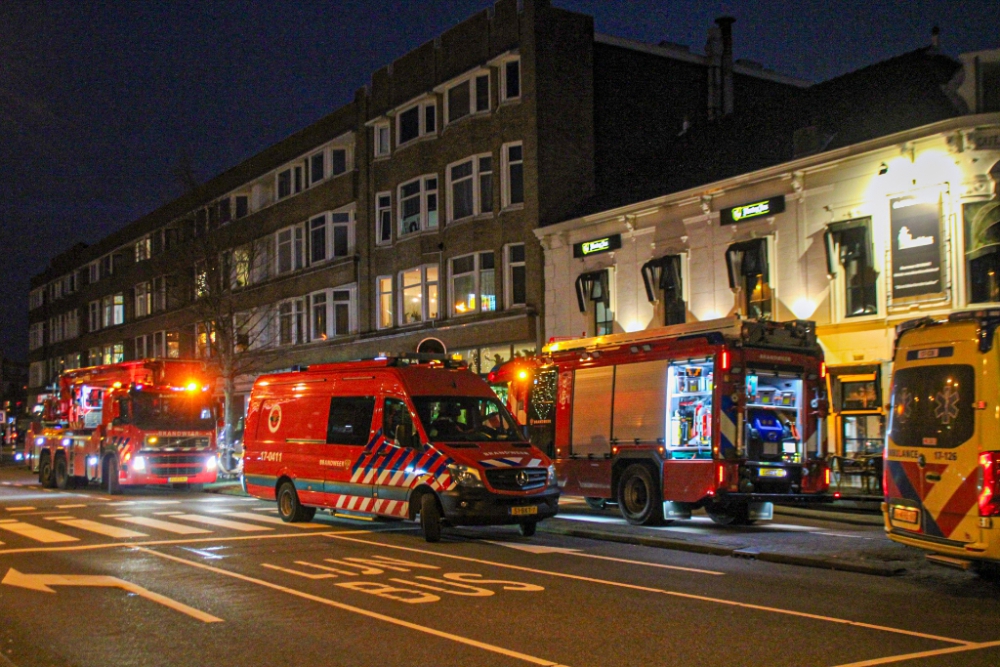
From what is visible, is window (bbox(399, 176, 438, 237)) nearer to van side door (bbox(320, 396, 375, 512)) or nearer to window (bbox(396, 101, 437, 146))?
window (bbox(396, 101, 437, 146))

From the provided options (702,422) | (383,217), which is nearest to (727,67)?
(383,217)

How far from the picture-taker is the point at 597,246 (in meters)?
28.6

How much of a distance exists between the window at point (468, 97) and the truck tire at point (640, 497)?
18.2 meters

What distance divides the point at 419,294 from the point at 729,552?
76.5 feet

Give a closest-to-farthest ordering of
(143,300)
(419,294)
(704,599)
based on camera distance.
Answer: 1. (704,599)
2. (419,294)
3. (143,300)

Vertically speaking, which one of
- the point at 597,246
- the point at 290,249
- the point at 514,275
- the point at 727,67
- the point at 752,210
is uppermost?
the point at 727,67

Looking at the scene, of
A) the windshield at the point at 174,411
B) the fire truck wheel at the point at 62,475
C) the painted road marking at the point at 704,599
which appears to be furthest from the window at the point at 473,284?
the painted road marking at the point at 704,599

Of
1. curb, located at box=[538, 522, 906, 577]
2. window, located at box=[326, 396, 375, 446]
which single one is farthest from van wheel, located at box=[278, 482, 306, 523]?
curb, located at box=[538, 522, 906, 577]

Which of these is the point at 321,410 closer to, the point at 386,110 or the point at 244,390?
the point at 386,110

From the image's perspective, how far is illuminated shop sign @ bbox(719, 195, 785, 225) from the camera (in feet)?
78.2

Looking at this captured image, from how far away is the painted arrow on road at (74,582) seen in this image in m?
9.90

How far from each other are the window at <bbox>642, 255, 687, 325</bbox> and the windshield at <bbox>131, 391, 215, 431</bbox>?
11.9m

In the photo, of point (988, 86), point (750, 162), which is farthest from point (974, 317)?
point (750, 162)

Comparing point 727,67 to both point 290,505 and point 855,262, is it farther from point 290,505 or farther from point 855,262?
point 290,505
